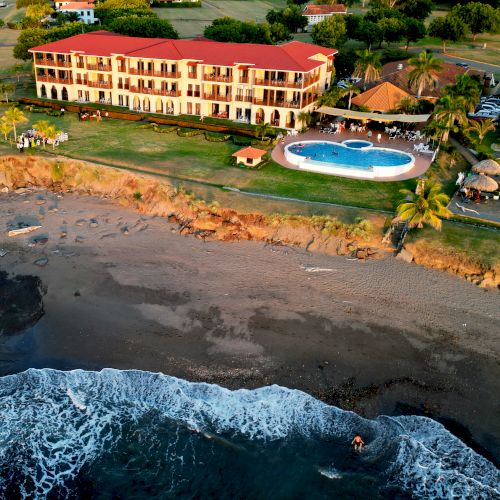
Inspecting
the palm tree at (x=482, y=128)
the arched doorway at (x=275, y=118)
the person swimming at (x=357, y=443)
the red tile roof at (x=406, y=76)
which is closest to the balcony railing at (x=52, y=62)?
the arched doorway at (x=275, y=118)

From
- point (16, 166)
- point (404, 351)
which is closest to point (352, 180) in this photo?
point (404, 351)

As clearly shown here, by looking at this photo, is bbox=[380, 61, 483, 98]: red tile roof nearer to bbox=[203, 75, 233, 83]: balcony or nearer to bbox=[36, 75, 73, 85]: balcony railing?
bbox=[203, 75, 233, 83]: balcony

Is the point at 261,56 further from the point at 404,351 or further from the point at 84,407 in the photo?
the point at 84,407

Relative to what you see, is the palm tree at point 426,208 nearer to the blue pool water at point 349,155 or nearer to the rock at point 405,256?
the rock at point 405,256

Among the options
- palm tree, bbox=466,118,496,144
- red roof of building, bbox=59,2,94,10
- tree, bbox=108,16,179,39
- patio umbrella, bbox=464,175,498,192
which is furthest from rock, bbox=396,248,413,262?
red roof of building, bbox=59,2,94,10

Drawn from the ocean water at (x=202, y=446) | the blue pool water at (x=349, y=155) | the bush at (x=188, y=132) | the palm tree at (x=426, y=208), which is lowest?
the ocean water at (x=202, y=446)

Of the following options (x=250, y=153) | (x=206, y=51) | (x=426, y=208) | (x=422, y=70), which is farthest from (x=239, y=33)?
(x=426, y=208)
